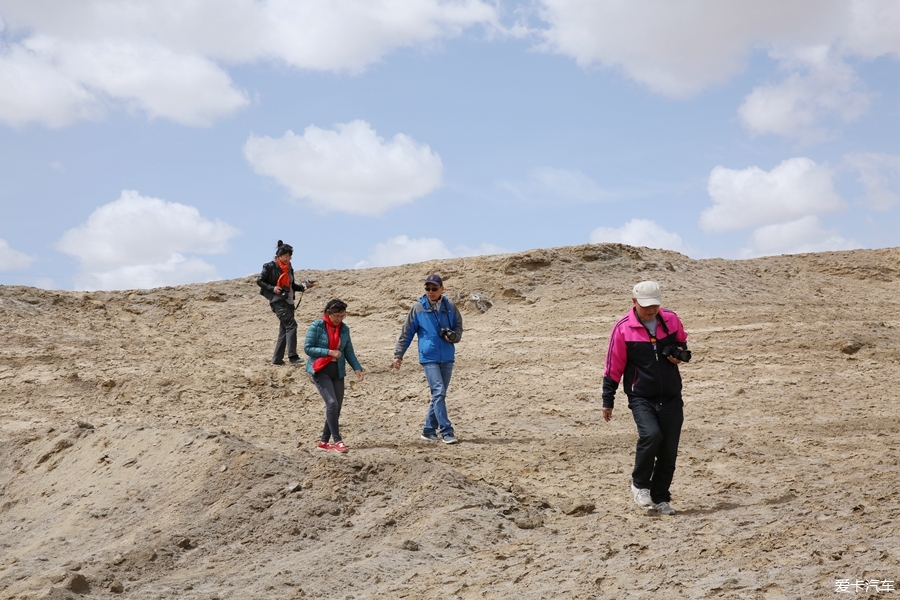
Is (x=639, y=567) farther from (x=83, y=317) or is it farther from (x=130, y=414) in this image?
(x=83, y=317)

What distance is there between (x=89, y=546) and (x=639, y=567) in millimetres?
4809

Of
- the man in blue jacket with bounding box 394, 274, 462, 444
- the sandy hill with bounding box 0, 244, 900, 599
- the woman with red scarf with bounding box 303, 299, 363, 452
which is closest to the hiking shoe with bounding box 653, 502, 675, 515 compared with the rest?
the sandy hill with bounding box 0, 244, 900, 599

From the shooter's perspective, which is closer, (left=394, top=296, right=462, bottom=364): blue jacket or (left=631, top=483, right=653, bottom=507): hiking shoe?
(left=631, top=483, right=653, bottom=507): hiking shoe

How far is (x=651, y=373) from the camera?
22.0 ft

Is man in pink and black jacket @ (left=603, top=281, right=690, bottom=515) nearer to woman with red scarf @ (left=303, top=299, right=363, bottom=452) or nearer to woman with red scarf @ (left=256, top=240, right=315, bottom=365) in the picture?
woman with red scarf @ (left=303, top=299, right=363, bottom=452)

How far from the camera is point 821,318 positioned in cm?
1574

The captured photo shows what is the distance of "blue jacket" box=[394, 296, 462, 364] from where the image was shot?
980cm

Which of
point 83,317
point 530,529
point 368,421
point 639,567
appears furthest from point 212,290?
point 639,567

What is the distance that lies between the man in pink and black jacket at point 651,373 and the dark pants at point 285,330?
789 cm

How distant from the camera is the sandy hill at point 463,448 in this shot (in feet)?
19.0

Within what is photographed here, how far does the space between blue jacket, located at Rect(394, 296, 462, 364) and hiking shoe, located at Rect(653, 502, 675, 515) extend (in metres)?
3.48

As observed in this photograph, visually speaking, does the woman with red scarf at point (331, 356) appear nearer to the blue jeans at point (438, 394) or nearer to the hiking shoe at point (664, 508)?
the blue jeans at point (438, 394)

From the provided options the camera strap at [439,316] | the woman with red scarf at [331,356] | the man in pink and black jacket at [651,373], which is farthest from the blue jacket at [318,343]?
the man in pink and black jacket at [651,373]

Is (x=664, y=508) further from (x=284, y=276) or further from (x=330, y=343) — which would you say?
(x=284, y=276)
